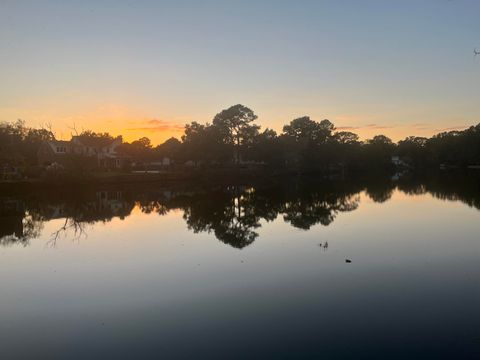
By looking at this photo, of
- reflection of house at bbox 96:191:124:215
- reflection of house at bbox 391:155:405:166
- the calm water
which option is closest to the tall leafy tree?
reflection of house at bbox 96:191:124:215

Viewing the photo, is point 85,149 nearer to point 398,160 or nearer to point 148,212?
point 148,212

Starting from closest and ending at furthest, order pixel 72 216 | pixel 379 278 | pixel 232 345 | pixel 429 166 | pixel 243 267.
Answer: pixel 232 345, pixel 379 278, pixel 243 267, pixel 72 216, pixel 429 166

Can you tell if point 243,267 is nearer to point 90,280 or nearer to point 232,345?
point 90,280

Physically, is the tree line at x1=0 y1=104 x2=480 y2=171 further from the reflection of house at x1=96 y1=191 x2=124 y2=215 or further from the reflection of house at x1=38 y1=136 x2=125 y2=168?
the reflection of house at x1=96 y1=191 x2=124 y2=215

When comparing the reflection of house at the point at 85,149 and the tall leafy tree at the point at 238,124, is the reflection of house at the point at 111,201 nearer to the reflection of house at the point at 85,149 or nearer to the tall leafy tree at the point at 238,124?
the reflection of house at the point at 85,149

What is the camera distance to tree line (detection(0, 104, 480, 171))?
7738 cm

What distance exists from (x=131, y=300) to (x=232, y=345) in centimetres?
422

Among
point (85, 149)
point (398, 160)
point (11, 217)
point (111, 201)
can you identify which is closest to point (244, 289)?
point (11, 217)

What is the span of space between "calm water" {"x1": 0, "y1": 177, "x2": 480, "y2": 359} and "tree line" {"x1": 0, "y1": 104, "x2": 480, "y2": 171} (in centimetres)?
4012

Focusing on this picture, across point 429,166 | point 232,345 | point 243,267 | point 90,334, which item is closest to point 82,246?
point 243,267

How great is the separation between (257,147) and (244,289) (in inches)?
2922

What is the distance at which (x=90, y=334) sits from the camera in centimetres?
942

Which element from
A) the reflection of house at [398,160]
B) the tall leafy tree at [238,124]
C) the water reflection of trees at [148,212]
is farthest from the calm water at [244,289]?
the reflection of house at [398,160]

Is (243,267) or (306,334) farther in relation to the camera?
(243,267)
